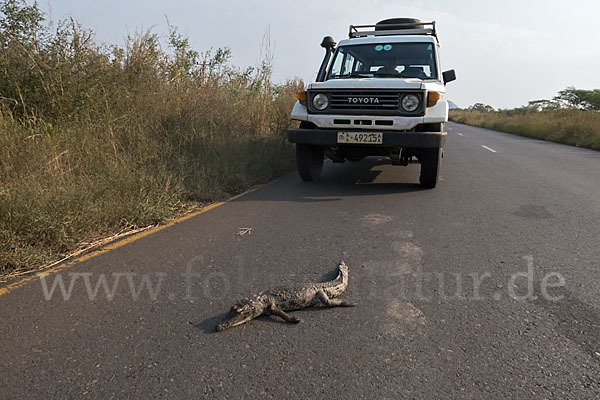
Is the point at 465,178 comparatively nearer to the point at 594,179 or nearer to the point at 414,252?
the point at 594,179

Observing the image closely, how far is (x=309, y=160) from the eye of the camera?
675 centimetres

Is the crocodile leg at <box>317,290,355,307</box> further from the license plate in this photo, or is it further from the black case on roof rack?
the black case on roof rack

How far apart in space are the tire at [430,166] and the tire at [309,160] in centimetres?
161

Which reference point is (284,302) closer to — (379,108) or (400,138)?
(400,138)

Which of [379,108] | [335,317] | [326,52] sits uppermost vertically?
[326,52]

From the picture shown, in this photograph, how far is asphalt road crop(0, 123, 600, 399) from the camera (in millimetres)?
2014

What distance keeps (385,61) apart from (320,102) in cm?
166

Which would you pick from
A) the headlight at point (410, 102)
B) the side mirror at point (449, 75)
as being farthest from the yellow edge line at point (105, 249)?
the side mirror at point (449, 75)

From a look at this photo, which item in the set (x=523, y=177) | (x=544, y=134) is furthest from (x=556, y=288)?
(x=544, y=134)

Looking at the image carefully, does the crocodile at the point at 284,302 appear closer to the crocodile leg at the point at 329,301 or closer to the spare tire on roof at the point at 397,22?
the crocodile leg at the point at 329,301

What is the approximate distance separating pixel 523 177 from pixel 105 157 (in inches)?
271

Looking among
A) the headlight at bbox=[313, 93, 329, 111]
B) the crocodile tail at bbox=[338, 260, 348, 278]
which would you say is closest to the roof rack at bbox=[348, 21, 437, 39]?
the headlight at bbox=[313, 93, 329, 111]

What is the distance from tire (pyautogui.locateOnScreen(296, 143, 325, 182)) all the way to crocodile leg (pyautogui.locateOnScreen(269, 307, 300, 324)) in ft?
14.0

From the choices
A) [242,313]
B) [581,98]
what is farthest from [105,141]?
[581,98]
